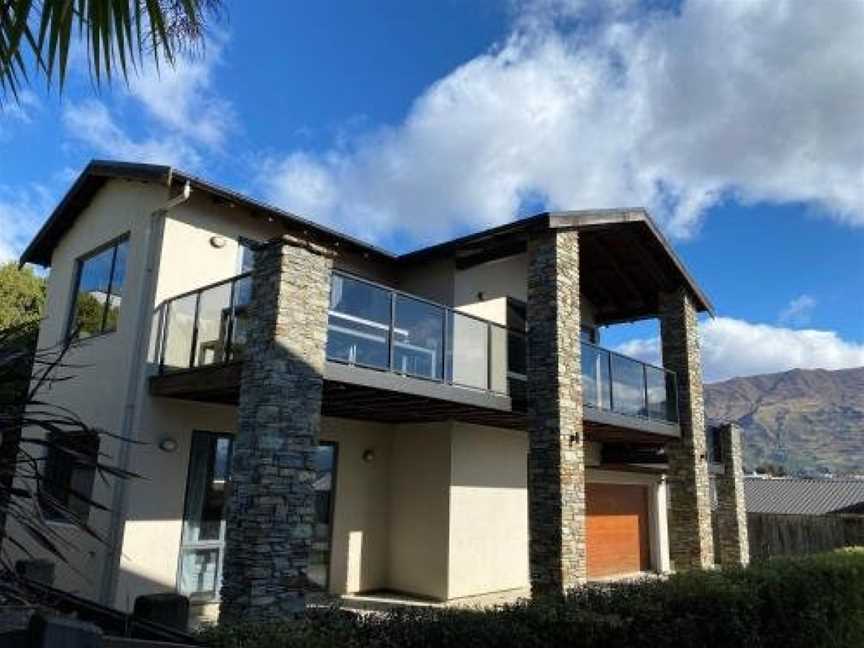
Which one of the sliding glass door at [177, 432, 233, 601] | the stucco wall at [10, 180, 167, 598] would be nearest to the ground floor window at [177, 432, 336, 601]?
the sliding glass door at [177, 432, 233, 601]

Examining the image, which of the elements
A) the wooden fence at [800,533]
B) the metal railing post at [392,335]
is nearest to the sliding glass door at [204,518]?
the metal railing post at [392,335]

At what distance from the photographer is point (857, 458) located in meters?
136

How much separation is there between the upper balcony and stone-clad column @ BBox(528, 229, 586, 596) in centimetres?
53

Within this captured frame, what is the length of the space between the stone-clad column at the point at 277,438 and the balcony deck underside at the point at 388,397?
59cm

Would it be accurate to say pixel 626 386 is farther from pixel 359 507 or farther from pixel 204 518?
pixel 204 518

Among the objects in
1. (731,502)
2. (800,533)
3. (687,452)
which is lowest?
(800,533)

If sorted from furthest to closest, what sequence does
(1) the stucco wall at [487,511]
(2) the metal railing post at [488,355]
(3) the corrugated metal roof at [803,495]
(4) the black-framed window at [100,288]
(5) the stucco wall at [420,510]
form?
(3) the corrugated metal roof at [803,495]
(1) the stucco wall at [487,511]
(5) the stucco wall at [420,510]
(4) the black-framed window at [100,288]
(2) the metal railing post at [488,355]

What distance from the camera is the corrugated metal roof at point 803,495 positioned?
102 ft

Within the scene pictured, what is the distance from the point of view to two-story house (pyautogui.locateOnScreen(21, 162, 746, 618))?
350 inches

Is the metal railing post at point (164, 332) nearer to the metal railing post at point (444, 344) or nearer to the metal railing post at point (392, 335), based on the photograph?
the metal railing post at point (392, 335)

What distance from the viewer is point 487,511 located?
13.6 m

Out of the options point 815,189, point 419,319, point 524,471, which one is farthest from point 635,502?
point 419,319

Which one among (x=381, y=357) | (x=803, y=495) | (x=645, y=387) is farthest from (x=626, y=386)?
(x=803, y=495)

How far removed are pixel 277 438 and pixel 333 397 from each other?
97.6 inches
